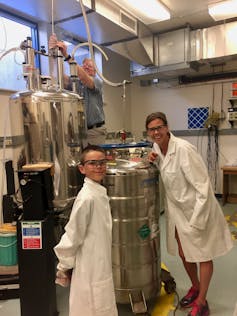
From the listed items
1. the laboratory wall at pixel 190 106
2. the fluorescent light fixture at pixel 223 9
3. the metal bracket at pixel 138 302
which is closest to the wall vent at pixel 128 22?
the fluorescent light fixture at pixel 223 9

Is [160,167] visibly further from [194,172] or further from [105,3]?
[105,3]

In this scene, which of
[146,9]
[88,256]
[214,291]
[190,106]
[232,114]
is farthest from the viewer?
[190,106]

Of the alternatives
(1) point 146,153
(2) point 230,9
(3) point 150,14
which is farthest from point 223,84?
(1) point 146,153

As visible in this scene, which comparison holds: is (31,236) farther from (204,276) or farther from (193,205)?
(204,276)

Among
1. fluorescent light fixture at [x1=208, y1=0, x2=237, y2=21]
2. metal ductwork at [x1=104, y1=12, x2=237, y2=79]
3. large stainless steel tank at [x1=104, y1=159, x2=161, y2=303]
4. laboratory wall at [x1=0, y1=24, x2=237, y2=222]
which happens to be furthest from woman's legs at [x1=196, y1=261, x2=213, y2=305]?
laboratory wall at [x1=0, y1=24, x2=237, y2=222]

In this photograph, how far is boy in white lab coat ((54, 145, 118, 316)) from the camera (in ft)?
4.28

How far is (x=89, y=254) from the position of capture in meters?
1.32

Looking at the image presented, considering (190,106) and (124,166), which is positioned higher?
(190,106)

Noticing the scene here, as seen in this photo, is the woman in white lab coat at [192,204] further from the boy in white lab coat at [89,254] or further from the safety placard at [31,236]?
the safety placard at [31,236]

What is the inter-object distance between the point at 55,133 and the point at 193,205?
1.09 metres

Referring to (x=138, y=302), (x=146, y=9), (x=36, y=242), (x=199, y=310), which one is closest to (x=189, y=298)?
(x=199, y=310)

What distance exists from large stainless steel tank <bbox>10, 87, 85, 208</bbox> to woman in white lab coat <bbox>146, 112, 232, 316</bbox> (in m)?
0.63

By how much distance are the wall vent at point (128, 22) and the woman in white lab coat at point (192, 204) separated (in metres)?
1.77

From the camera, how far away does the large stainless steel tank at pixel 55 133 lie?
6.32 ft
